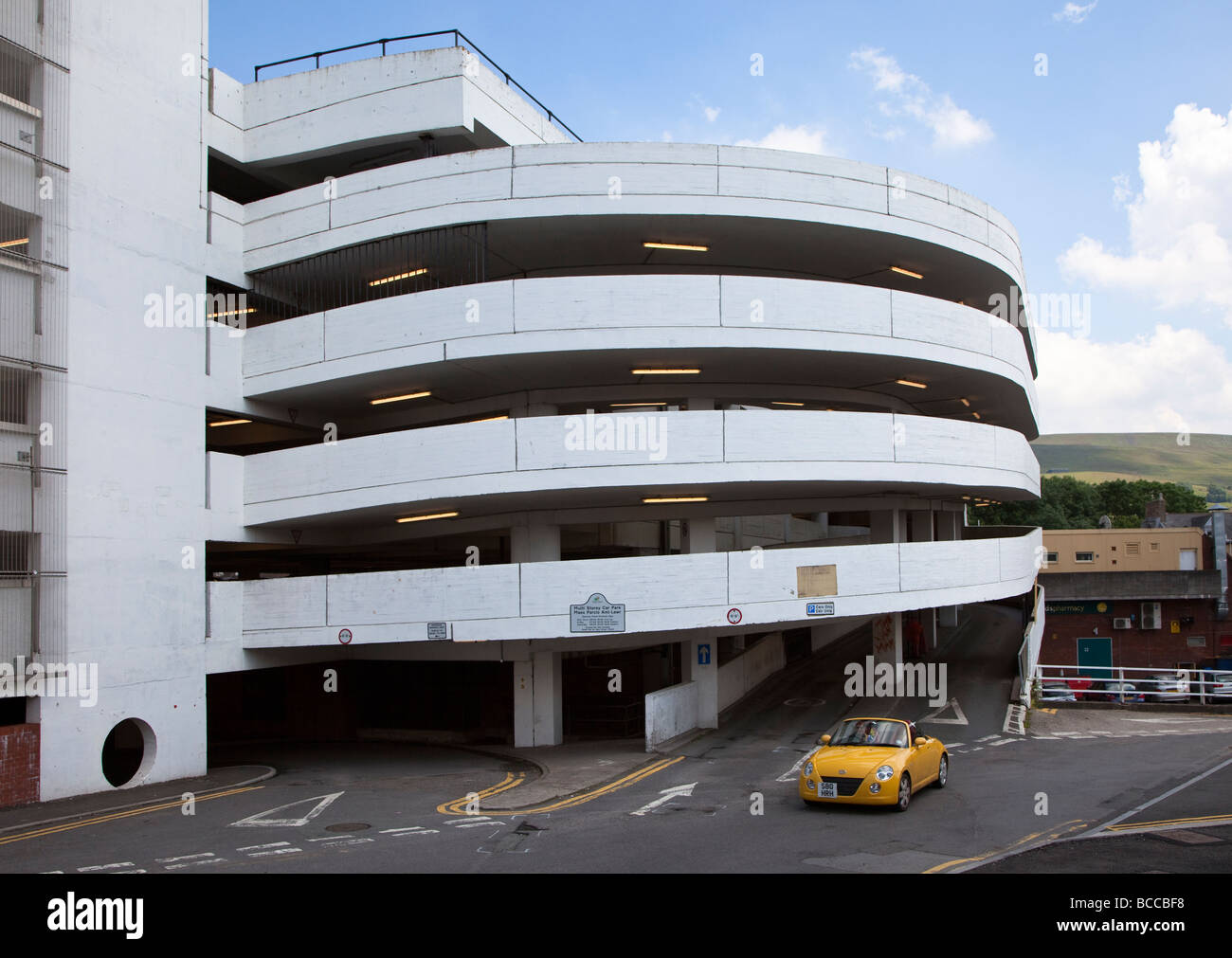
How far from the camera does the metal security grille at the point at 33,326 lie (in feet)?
61.3

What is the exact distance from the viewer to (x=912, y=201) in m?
24.6

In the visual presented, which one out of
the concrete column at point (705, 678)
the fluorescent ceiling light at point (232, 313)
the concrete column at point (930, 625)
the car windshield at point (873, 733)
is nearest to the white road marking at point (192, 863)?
the car windshield at point (873, 733)

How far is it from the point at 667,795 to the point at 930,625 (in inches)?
995

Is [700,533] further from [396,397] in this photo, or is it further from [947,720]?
[396,397]

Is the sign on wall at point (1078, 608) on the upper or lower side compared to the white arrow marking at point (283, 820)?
upper

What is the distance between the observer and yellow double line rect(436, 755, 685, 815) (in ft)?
51.7

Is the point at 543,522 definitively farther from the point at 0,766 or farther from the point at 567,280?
the point at 0,766

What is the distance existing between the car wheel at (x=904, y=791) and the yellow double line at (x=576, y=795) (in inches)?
199

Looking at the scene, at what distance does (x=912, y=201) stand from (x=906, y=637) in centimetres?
1505

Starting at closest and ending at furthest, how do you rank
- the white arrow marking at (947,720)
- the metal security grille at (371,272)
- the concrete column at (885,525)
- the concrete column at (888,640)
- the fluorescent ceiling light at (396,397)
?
the white arrow marking at (947,720), the metal security grille at (371,272), the fluorescent ceiling light at (396,397), the concrete column at (885,525), the concrete column at (888,640)

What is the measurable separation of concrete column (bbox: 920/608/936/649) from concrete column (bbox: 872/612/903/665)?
763cm

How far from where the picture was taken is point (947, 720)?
24.2 m

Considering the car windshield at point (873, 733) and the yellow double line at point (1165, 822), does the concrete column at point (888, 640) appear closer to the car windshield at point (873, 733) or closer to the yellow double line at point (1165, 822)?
the car windshield at point (873, 733)
